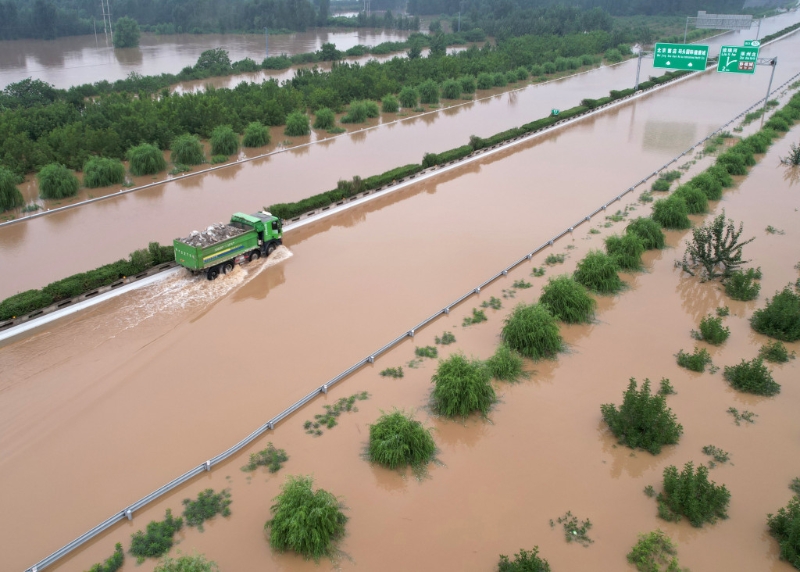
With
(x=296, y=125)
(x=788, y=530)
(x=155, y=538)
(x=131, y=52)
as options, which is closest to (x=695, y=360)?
(x=788, y=530)

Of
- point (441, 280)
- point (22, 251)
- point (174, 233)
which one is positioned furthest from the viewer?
point (174, 233)

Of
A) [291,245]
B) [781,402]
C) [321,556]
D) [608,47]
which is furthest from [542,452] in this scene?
[608,47]

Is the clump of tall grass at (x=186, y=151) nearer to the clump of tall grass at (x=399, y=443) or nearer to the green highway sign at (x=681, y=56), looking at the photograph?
the clump of tall grass at (x=399, y=443)

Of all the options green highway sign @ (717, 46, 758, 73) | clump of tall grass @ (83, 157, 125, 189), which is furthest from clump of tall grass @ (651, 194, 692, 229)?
green highway sign @ (717, 46, 758, 73)

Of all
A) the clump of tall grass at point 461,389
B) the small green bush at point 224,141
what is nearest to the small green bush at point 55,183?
the small green bush at point 224,141

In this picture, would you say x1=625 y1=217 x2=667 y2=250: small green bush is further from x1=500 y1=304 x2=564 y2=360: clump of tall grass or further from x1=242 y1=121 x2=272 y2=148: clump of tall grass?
x1=242 y1=121 x2=272 y2=148: clump of tall grass

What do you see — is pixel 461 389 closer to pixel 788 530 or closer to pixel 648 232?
pixel 788 530

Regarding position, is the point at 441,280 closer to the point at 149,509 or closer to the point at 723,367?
the point at 723,367
